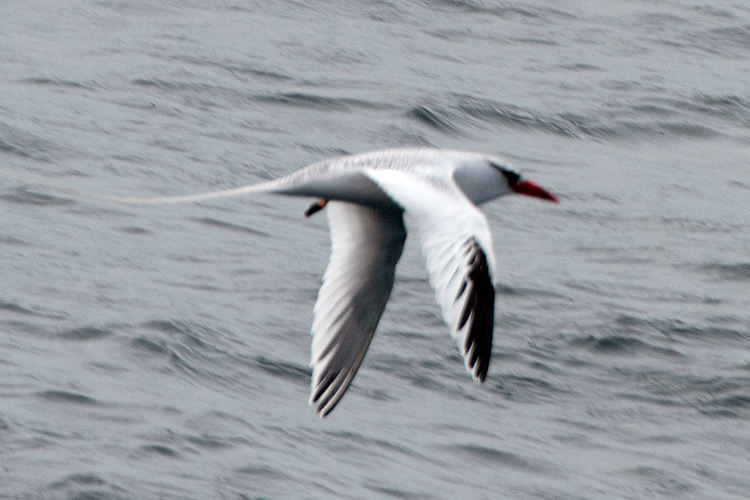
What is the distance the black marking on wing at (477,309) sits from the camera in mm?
4723

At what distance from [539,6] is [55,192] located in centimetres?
788

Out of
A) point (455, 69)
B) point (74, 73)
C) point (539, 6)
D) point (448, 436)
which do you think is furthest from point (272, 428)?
point (539, 6)

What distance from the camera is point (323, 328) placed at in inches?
241

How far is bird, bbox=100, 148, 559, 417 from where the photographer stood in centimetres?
475

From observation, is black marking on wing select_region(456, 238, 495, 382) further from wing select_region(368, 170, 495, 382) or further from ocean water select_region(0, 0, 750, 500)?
ocean water select_region(0, 0, 750, 500)

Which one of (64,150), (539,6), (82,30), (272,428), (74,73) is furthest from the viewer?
(539,6)

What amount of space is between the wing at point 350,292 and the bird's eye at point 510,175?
498mm

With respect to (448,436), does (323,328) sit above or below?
above

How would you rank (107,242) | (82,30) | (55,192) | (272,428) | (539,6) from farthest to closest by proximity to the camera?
(539,6), (82,30), (55,192), (107,242), (272,428)

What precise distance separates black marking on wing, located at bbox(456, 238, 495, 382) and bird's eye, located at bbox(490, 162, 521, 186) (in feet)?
5.22

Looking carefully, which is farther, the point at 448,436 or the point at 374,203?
the point at 448,436

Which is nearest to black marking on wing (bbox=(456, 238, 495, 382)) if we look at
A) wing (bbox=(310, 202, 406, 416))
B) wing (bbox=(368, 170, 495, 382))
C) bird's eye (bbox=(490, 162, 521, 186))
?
wing (bbox=(368, 170, 495, 382))

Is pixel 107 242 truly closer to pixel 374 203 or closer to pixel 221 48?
pixel 374 203

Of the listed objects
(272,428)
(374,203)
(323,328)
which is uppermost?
(374,203)
